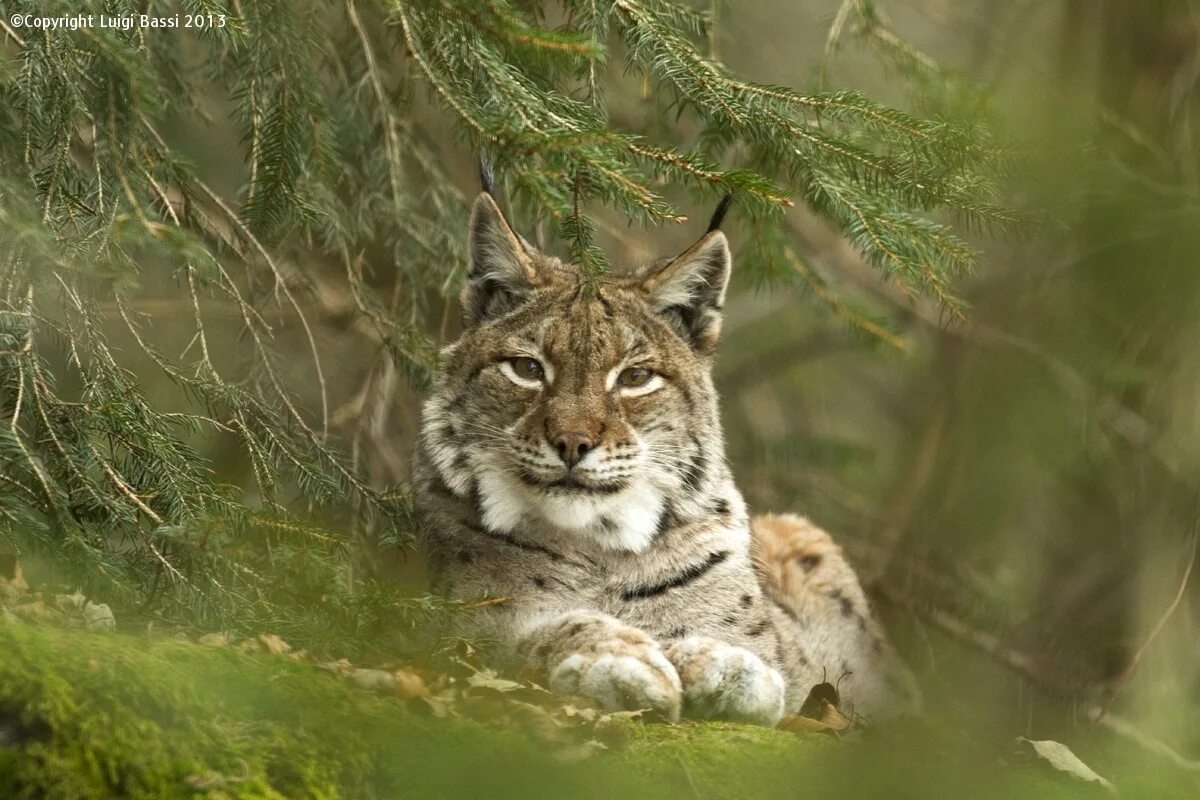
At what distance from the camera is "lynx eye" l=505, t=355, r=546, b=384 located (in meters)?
4.28

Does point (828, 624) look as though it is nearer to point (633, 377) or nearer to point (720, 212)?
point (633, 377)

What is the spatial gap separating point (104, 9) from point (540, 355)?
1.75m

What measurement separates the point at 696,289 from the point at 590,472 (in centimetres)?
95

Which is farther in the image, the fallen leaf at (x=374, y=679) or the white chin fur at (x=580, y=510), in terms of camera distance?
the white chin fur at (x=580, y=510)

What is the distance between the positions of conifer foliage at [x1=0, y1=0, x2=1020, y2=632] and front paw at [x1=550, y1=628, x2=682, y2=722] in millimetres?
511

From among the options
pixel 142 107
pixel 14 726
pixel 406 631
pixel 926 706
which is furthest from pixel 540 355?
pixel 14 726

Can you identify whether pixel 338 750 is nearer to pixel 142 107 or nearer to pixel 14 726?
pixel 14 726

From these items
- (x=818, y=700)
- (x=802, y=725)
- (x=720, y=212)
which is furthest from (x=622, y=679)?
(x=720, y=212)

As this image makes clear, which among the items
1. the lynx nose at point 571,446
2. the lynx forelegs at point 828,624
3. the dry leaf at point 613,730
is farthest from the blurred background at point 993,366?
the dry leaf at point 613,730

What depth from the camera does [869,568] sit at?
7055 mm

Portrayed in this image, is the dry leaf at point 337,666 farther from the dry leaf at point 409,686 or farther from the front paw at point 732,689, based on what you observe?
the front paw at point 732,689

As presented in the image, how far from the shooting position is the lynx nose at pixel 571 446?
156 inches

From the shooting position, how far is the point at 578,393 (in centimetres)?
413

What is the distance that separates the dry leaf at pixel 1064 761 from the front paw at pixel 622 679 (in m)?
1.03
